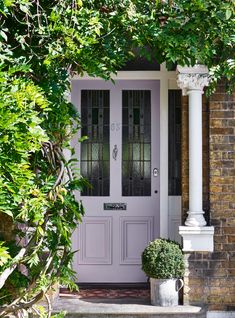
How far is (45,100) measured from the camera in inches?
155

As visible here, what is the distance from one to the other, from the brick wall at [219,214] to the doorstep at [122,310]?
21cm

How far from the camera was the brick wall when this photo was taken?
6891 millimetres

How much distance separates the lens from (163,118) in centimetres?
779

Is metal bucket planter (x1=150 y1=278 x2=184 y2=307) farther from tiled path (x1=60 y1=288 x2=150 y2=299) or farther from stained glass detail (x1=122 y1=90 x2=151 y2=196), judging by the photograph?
stained glass detail (x1=122 y1=90 x2=151 y2=196)

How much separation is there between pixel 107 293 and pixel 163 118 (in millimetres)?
2269

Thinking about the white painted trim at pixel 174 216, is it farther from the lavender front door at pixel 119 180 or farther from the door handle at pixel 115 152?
the door handle at pixel 115 152

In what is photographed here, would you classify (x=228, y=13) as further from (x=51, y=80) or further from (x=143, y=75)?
(x=143, y=75)

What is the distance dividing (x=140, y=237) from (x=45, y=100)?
4.29 meters

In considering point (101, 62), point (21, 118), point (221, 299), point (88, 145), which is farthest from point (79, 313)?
point (21, 118)

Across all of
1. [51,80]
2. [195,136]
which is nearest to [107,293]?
[195,136]

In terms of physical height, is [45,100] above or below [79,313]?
above

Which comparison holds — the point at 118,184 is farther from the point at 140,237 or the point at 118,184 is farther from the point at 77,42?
the point at 77,42

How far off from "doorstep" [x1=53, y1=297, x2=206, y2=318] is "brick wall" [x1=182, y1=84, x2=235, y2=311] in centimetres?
21

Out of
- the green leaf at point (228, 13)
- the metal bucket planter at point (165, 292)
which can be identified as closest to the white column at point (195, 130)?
the metal bucket planter at point (165, 292)
